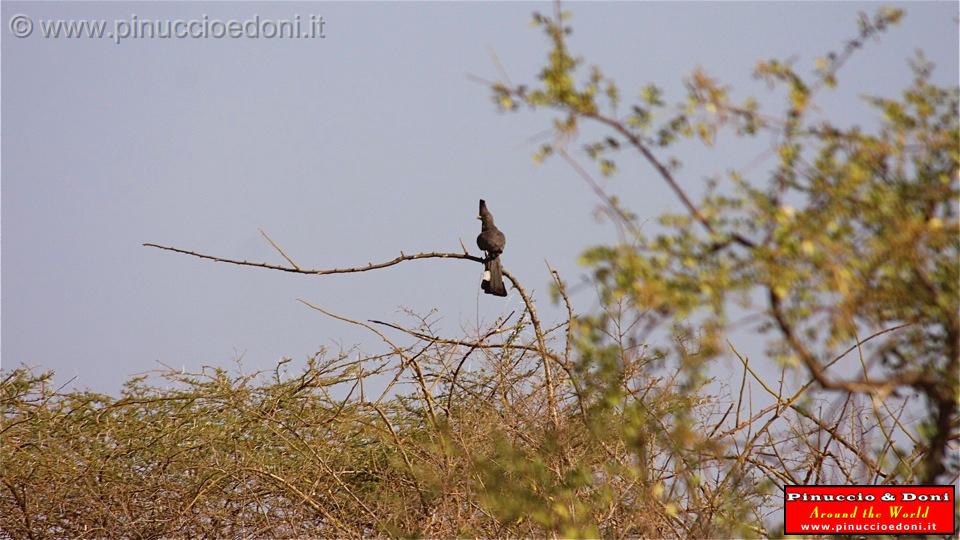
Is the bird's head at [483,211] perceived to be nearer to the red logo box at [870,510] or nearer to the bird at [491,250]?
the bird at [491,250]

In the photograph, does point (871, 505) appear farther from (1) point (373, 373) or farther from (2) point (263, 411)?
(2) point (263, 411)

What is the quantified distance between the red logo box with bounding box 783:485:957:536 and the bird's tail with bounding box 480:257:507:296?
2.48 meters

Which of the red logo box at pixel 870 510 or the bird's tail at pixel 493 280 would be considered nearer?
the red logo box at pixel 870 510

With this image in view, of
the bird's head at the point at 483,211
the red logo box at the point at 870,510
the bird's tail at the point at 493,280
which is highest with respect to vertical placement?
the bird's head at the point at 483,211

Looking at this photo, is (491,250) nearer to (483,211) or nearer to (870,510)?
(483,211)

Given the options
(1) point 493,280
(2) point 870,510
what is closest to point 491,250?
(1) point 493,280

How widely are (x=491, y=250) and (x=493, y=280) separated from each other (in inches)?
12.3

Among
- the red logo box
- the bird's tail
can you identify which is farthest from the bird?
the red logo box

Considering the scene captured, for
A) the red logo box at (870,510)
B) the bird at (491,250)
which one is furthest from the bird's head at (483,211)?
the red logo box at (870,510)

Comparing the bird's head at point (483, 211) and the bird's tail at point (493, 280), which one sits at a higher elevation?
the bird's head at point (483, 211)

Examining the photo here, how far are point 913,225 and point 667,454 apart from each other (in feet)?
6.79

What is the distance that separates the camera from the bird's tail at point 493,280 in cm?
651

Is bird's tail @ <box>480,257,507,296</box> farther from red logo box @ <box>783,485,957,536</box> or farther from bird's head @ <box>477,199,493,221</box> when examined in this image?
red logo box @ <box>783,485,957,536</box>

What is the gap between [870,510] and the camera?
4191mm
